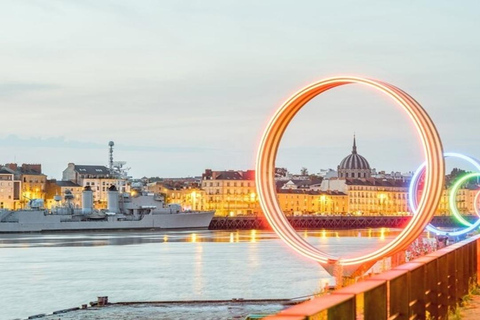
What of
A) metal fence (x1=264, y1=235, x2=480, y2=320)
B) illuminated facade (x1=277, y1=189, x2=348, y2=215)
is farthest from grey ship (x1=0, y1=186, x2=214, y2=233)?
metal fence (x1=264, y1=235, x2=480, y2=320)

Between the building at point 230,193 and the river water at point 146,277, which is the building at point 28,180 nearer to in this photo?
the building at point 230,193

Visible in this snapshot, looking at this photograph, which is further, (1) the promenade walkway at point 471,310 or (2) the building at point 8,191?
(2) the building at point 8,191

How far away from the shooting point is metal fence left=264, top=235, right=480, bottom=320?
209 inches

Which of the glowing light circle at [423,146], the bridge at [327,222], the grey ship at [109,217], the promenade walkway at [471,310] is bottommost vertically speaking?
the bridge at [327,222]

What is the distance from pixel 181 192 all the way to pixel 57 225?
218ft

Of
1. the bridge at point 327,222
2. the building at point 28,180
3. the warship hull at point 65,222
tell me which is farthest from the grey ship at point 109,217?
the building at point 28,180

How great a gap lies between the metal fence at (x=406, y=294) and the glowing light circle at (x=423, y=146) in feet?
3.12

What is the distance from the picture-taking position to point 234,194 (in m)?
174

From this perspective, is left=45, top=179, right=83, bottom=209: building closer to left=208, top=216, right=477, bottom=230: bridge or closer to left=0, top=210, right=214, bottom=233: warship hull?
left=208, top=216, right=477, bottom=230: bridge

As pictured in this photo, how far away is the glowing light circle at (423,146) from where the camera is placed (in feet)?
47.0

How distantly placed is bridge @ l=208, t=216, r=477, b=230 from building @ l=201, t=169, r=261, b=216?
76.3ft

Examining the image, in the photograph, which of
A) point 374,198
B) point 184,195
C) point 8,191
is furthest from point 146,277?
point 374,198

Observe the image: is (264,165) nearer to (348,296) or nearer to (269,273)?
(348,296)

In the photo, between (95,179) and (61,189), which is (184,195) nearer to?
(95,179)
